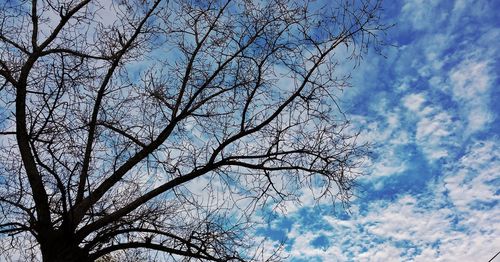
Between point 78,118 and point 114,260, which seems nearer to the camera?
point 78,118

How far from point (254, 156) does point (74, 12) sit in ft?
9.58

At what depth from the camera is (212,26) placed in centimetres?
710

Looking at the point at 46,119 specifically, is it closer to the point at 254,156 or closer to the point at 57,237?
the point at 57,237

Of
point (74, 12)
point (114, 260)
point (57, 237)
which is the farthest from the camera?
point (114, 260)

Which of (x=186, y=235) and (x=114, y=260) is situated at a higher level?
(x=114, y=260)

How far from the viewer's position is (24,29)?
21.6ft

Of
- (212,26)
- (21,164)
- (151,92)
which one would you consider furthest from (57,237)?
(212,26)

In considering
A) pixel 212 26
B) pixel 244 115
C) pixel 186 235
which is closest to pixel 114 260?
pixel 186 235

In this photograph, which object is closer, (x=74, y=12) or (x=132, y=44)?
(x=74, y=12)

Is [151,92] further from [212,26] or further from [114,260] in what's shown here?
[114,260]

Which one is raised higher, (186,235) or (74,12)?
(74,12)

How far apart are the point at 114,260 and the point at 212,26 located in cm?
397

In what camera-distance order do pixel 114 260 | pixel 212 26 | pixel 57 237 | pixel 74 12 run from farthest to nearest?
pixel 114 260, pixel 212 26, pixel 74 12, pixel 57 237

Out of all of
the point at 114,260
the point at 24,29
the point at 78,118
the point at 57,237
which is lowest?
the point at 57,237
